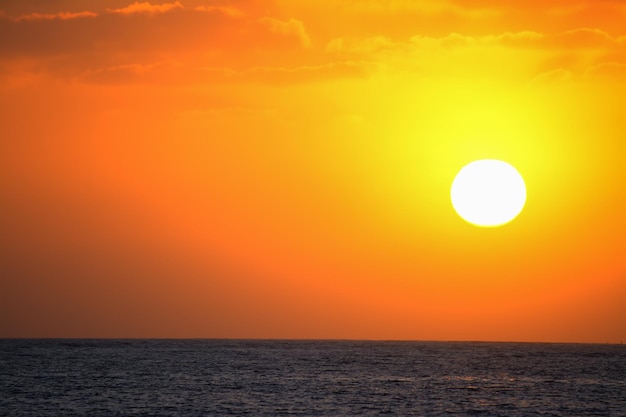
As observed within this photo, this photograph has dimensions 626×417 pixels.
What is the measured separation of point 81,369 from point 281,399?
63.0m

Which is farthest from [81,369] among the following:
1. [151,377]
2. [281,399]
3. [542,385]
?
[542,385]

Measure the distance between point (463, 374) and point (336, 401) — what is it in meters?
57.3

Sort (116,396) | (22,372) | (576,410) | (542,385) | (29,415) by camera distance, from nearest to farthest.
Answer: (29,415), (576,410), (116,396), (542,385), (22,372)

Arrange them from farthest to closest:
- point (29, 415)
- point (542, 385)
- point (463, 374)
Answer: point (463, 374) → point (542, 385) → point (29, 415)

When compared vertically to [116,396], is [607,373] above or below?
above

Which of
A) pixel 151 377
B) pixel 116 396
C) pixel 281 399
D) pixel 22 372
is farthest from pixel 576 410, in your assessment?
pixel 22 372

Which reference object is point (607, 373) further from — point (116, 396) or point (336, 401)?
point (116, 396)

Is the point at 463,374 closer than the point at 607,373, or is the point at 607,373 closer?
the point at 463,374

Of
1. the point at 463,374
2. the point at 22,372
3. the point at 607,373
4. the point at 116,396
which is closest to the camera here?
the point at 116,396

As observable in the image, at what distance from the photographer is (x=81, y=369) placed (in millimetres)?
148250

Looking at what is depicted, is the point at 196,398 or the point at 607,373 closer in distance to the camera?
the point at 196,398

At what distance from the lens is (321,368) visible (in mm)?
161250

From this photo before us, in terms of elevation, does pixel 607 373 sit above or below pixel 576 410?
above

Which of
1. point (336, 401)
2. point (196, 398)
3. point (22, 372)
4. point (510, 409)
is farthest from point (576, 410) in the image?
point (22, 372)
